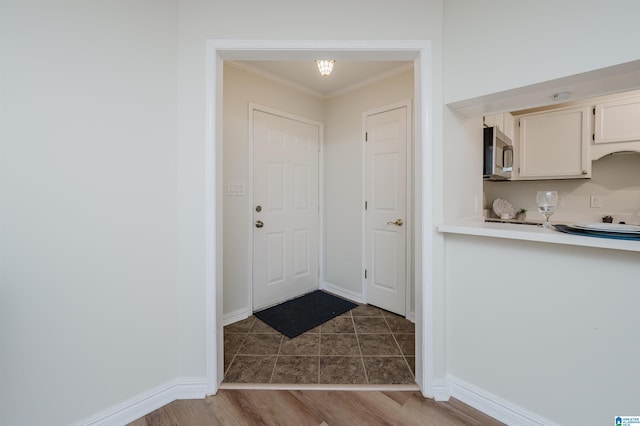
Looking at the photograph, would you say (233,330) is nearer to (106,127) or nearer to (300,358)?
(300,358)

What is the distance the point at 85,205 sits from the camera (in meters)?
1.17

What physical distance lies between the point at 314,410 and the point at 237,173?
1979mm

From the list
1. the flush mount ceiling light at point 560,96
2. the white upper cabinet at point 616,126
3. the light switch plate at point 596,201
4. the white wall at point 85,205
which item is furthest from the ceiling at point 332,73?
the light switch plate at point 596,201

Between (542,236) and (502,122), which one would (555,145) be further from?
(542,236)

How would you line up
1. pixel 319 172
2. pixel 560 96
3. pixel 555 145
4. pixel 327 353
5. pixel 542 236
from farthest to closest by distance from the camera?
1. pixel 319 172
2. pixel 555 145
3. pixel 327 353
4. pixel 560 96
5. pixel 542 236

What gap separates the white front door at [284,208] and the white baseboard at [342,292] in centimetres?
17

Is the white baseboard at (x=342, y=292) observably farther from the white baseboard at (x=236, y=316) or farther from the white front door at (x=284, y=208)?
the white baseboard at (x=236, y=316)

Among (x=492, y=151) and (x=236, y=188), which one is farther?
(x=236, y=188)

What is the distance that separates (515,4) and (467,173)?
895 mm

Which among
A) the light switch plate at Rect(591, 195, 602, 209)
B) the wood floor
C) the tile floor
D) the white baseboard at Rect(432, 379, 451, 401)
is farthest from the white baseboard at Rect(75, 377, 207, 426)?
the light switch plate at Rect(591, 195, 602, 209)

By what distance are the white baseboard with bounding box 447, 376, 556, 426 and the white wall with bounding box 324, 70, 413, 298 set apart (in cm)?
141

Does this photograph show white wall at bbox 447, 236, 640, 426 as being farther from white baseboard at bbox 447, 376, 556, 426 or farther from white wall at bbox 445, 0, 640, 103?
white wall at bbox 445, 0, 640, 103

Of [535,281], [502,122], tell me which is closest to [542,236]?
[535,281]

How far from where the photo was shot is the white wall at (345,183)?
2.76 meters
